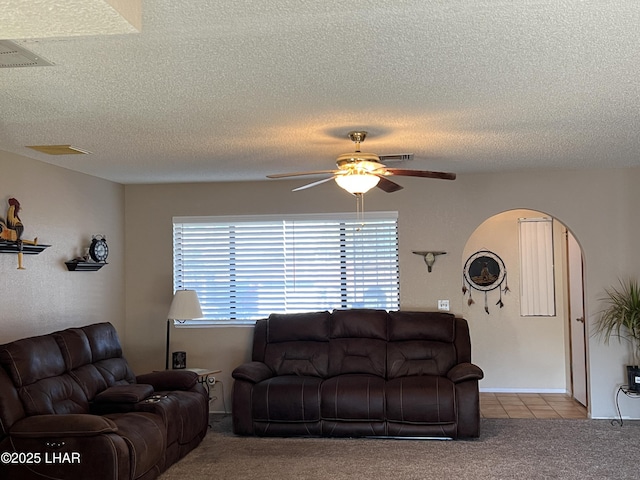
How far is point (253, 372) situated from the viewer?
6.07m

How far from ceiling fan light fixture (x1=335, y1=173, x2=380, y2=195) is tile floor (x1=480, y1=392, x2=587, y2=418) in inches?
134

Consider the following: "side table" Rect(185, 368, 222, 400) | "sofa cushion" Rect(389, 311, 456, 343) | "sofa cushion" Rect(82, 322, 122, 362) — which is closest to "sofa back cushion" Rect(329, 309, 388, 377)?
"sofa cushion" Rect(389, 311, 456, 343)

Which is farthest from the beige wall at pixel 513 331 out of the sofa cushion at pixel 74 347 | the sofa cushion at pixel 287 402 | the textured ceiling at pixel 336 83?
the sofa cushion at pixel 74 347

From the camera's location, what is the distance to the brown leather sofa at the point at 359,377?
18.8ft

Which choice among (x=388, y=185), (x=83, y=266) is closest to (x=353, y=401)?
(x=388, y=185)

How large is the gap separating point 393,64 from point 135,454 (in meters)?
2.97

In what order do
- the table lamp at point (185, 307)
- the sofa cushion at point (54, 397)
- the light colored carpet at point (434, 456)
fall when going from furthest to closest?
the table lamp at point (185, 307), the light colored carpet at point (434, 456), the sofa cushion at point (54, 397)

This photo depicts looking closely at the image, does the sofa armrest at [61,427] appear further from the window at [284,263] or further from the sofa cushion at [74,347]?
the window at [284,263]

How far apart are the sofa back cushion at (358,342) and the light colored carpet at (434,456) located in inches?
30.8

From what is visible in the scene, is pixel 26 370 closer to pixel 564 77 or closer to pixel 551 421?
pixel 564 77

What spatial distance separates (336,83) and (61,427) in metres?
2.73

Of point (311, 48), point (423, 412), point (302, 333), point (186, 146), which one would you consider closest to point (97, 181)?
point (186, 146)

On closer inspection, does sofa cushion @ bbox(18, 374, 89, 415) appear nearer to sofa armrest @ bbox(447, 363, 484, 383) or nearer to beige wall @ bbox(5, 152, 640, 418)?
beige wall @ bbox(5, 152, 640, 418)

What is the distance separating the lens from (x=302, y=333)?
21.7 feet
